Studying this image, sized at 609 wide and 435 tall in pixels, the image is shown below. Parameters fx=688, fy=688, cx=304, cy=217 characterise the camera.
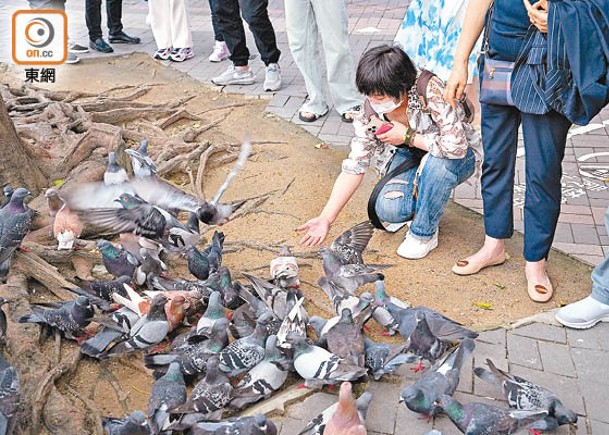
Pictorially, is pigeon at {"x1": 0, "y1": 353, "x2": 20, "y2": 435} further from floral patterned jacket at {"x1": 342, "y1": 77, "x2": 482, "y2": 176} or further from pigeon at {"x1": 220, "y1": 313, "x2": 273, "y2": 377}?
floral patterned jacket at {"x1": 342, "y1": 77, "x2": 482, "y2": 176}

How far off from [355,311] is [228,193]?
2.12m

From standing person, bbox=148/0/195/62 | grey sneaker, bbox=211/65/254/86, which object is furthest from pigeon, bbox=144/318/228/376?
standing person, bbox=148/0/195/62

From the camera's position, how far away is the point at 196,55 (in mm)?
8672

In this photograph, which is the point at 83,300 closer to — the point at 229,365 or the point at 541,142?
the point at 229,365

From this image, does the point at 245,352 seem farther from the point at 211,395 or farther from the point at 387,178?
the point at 387,178

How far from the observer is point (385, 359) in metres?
3.14

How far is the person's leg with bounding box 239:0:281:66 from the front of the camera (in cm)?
668

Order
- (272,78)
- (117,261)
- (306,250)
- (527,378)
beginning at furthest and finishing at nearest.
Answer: (272,78), (306,250), (117,261), (527,378)

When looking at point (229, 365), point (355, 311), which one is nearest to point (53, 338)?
point (229, 365)

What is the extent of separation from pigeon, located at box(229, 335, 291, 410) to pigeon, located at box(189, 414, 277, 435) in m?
0.23

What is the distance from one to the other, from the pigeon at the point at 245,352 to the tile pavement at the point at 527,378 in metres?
0.32

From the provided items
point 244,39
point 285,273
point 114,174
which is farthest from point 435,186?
point 244,39

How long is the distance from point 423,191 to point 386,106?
0.60 metres

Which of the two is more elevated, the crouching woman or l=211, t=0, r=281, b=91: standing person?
the crouching woman
